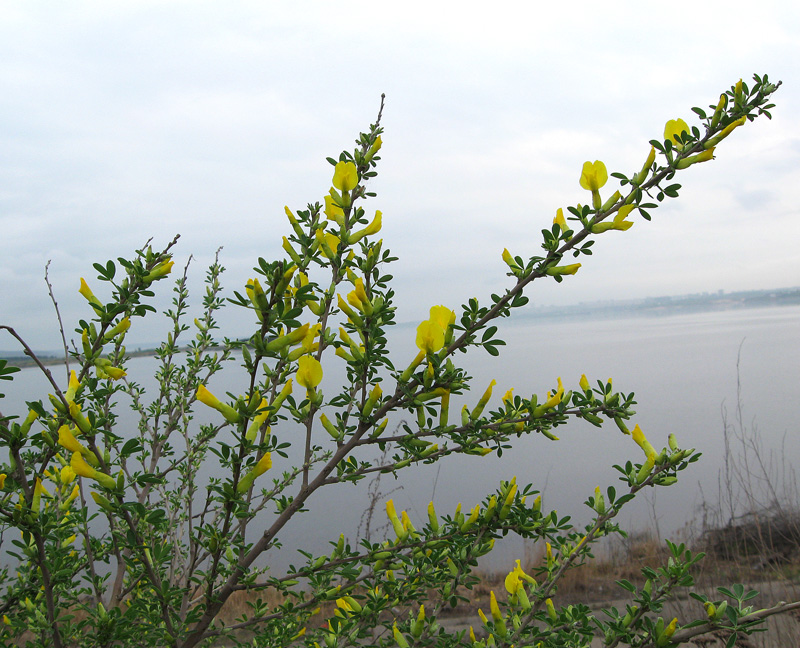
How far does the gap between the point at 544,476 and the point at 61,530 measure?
9484 mm

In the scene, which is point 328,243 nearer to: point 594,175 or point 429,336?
point 429,336

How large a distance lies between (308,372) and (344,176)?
557mm

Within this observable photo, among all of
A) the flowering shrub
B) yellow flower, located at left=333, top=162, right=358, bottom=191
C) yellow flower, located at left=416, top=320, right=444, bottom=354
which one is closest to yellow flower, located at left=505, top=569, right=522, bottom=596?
the flowering shrub

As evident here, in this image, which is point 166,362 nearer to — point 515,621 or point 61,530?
point 61,530

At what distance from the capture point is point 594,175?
1.33 metres

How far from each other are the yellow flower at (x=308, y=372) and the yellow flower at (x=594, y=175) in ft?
2.82

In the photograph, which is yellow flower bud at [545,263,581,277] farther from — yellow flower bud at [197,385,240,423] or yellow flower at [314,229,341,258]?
yellow flower bud at [197,385,240,423]

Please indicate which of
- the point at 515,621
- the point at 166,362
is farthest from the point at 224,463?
the point at 166,362

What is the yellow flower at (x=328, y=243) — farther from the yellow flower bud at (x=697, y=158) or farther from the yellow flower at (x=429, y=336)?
the yellow flower bud at (x=697, y=158)

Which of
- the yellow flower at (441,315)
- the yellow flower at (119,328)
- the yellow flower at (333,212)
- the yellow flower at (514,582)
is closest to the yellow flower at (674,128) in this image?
the yellow flower at (441,315)

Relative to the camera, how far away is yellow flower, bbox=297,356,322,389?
112 centimetres

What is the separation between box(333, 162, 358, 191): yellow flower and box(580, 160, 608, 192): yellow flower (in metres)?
0.62

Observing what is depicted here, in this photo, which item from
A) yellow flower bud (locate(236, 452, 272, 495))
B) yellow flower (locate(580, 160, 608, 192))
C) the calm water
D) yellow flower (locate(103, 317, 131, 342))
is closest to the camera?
yellow flower bud (locate(236, 452, 272, 495))

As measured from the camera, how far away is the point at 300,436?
1127 centimetres
